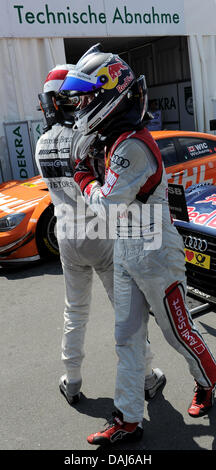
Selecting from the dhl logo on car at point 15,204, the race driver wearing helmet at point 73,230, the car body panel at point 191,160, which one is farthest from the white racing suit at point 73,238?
the car body panel at point 191,160

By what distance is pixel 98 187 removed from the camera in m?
2.09

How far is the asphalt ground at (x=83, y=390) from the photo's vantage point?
237 centimetres

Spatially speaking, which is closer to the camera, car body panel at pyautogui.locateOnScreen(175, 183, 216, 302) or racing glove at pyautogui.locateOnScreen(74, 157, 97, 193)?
racing glove at pyautogui.locateOnScreen(74, 157, 97, 193)

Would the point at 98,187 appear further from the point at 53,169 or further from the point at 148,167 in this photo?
the point at 53,169

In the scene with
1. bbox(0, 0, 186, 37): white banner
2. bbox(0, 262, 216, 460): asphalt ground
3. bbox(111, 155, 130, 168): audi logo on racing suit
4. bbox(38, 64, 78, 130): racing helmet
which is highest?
bbox(0, 0, 186, 37): white banner

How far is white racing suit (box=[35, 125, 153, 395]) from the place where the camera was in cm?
234

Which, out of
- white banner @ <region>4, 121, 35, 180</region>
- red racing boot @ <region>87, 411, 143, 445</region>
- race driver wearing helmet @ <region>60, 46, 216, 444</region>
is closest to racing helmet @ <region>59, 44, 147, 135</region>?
race driver wearing helmet @ <region>60, 46, 216, 444</region>

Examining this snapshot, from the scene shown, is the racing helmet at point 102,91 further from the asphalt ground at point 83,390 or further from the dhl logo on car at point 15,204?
the dhl logo on car at point 15,204

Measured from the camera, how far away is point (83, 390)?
2850mm

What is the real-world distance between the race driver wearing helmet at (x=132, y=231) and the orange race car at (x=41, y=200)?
3.06 meters

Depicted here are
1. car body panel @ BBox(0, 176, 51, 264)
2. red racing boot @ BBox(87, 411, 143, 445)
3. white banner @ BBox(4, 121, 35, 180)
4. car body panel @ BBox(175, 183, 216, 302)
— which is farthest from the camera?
white banner @ BBox(4, 121, 35, 180)

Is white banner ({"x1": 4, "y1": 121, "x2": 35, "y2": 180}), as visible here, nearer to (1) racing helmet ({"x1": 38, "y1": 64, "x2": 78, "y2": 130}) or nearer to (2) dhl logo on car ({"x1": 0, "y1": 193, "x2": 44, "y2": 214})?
(2) dhl logo on car ({"x1": 0, "y1": 193, "x2": 44, "y2": 214})

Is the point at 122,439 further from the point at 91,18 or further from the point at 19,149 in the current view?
the point at 91,18

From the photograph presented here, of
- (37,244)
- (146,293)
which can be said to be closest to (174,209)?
(146,293)
